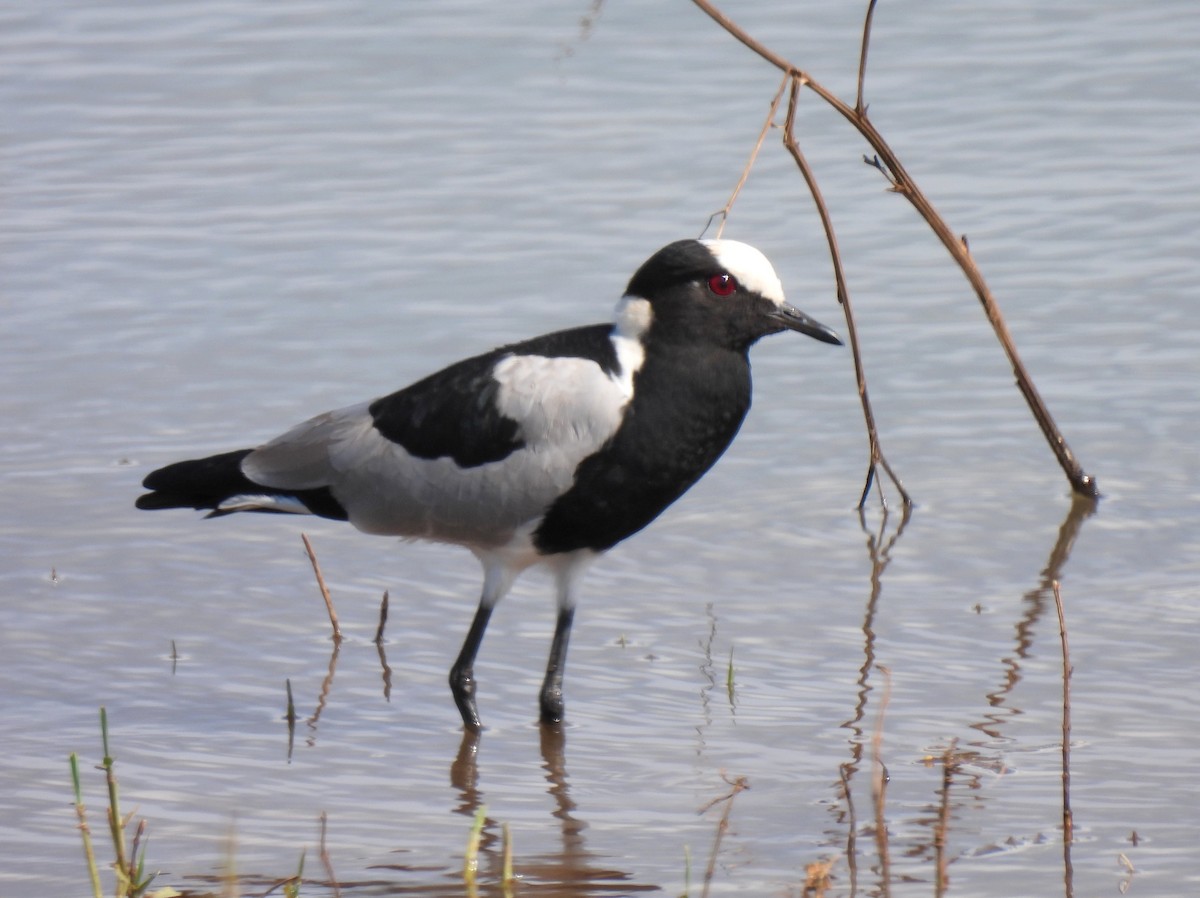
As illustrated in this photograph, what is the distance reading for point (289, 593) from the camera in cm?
708

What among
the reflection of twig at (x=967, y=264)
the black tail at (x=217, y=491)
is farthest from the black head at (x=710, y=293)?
the reflection of twig at (x=967, y=264)

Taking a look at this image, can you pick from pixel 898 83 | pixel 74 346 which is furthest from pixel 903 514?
pixel 898 83

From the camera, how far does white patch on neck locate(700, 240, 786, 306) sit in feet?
18.6

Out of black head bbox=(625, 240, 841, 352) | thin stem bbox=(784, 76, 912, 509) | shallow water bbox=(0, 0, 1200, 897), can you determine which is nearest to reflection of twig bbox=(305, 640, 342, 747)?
shallow water bbox=(0, 0, 1200, 897)

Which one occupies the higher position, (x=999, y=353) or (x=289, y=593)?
(x=999, y=353)

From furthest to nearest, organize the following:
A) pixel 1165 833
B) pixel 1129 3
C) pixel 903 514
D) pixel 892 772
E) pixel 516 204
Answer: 1. pixel 1129 3
2. pixel 516 204
3. pixel 903 514
4. pixel 892 772
5. pixel 1165 833

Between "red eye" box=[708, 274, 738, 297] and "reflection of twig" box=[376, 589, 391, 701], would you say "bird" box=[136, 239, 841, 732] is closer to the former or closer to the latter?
"red eye" box=[708, 274, 738, 297]

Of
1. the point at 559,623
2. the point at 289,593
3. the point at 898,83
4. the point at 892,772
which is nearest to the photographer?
the point at 892,772

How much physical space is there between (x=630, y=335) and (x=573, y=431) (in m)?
0.33

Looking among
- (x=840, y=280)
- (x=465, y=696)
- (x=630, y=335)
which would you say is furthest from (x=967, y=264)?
(x=465, y=696)

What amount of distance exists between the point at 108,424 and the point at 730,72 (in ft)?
17.8

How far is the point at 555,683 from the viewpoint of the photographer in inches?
235

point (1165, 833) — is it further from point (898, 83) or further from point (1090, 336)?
point (898, 83)

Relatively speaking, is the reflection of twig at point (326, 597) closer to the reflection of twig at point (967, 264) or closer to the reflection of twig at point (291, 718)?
the reflection of twig at point (291, 718)
